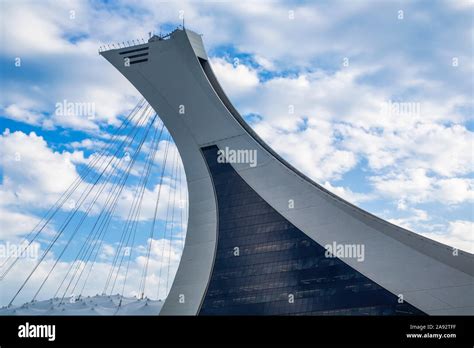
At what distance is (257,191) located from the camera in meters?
43.1

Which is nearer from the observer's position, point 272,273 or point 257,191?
point 272,273

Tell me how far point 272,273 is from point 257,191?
602cm

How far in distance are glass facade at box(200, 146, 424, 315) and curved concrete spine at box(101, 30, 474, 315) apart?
1.97 feet

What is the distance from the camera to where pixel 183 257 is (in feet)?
144

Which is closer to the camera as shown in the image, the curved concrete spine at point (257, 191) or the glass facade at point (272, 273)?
the curved concrete spine at point (257, 191)

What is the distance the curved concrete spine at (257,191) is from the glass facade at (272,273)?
599mm

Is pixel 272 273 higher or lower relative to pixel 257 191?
lower

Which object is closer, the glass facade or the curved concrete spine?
the curved concrete spine

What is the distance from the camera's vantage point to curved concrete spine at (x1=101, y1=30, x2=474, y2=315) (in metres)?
35.9

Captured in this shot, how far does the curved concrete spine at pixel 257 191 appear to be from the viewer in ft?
118
